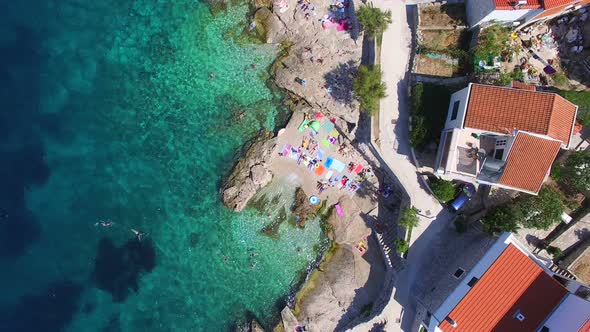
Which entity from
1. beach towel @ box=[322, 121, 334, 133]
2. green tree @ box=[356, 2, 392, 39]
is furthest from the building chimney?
green tree @ box=[356, 2, 392, 39]

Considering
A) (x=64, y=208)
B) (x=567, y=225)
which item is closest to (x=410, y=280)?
(x=567, y=225)

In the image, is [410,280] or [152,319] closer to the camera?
[410,280]

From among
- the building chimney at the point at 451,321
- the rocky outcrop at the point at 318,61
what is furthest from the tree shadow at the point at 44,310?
the building chimney at the point at 451,321

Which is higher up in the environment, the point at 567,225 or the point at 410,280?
the point at 567,225

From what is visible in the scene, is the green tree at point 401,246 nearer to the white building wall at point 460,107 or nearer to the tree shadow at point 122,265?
the white building wall at point 460,107

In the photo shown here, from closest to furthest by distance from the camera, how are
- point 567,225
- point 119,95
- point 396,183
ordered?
point 567,225 → point 396,183 → point 119,95

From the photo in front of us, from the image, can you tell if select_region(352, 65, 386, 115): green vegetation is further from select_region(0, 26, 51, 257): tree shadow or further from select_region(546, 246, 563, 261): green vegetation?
select_region(0, 26, 51, 257): tree shadow

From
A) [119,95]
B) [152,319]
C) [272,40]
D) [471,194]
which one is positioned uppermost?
[272,40]

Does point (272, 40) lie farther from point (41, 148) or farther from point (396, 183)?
point (41, 148)
